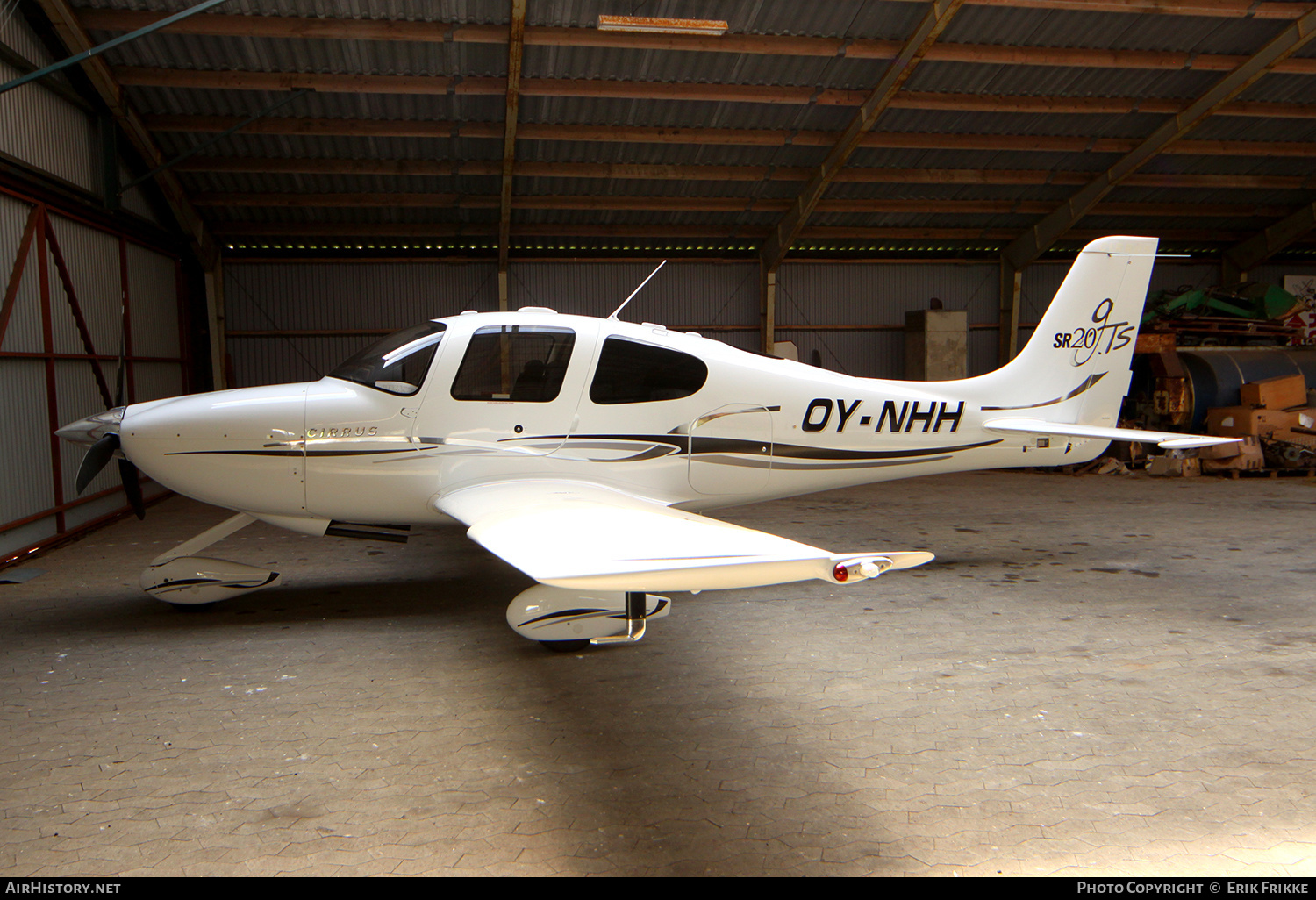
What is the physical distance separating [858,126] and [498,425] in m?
9.22

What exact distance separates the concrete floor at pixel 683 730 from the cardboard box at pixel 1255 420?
8243mm

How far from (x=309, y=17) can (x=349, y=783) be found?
32.1 feet

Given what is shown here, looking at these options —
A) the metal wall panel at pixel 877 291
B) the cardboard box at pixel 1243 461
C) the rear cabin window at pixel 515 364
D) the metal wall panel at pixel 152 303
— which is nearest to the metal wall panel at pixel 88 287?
the metal wall panel at pixel 152 303

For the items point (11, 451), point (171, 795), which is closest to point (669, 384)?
point (171, 795)

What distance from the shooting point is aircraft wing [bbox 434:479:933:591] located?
277cm

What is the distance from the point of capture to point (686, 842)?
2873 mm

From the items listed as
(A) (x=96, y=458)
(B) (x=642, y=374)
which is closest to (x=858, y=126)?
(B) (x=642, y=374)

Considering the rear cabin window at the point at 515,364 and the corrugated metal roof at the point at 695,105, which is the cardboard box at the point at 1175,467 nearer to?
the corrugated metal roof at the point at 695,105

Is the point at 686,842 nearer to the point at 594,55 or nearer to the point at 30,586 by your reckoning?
the point at 30,586

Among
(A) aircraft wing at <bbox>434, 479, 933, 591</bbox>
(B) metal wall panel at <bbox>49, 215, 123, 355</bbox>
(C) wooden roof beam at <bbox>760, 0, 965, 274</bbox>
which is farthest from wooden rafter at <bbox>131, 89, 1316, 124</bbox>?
(A) aircraft wing at <bbox>434, 479, 933, 591</bbox>

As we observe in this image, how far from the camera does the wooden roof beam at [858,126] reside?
10.4 metres

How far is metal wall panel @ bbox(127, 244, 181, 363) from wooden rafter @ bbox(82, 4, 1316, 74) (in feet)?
11.1

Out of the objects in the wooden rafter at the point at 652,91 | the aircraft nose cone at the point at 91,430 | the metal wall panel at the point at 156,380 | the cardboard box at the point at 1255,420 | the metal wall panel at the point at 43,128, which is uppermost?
the wooden rafter at the point at 652,91

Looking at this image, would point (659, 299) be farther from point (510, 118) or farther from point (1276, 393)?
point (1276, 393)
